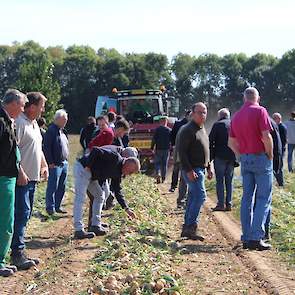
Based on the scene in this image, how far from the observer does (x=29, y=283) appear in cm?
650

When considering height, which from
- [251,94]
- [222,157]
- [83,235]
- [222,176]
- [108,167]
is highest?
[251,94]

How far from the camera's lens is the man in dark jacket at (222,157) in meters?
11.8

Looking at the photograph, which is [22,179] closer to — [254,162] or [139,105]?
[254,162]

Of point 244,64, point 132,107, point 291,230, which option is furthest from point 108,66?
point 291,230

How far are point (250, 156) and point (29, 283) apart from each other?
337 centimetres

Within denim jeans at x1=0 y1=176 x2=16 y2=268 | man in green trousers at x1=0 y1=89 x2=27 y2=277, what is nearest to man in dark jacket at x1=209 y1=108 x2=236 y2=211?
man in green trousers at x1=0 y1=89 x2=27 y2=277

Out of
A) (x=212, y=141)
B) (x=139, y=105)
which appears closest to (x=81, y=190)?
(x=212, y=141)

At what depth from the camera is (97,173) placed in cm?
851

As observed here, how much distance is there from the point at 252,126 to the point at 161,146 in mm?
9243

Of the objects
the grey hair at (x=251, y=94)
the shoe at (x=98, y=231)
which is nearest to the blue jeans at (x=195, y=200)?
the shoe at (x=98, y=231)

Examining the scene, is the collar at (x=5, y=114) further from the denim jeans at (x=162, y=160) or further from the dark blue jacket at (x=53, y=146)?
the denim jeans at (x=162, y=160)

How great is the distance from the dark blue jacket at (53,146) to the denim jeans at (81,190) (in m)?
2.61

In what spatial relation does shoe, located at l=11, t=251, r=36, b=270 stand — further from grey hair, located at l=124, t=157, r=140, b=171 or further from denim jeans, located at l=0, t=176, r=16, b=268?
grey hair, located at l=124, t=157, r=140, b=171

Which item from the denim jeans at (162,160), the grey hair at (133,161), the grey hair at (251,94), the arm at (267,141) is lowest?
the denim jeans at (162,160)
